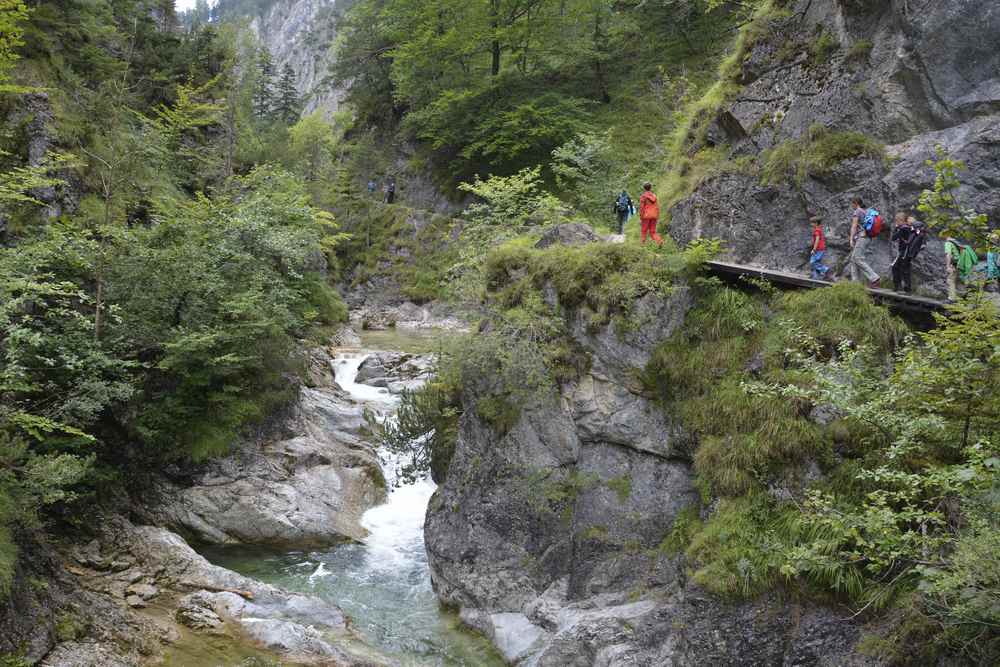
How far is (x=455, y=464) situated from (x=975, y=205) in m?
9.89

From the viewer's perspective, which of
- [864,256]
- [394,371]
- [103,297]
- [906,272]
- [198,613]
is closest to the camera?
[198,613]

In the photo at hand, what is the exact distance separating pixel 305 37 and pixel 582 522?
112775 mm

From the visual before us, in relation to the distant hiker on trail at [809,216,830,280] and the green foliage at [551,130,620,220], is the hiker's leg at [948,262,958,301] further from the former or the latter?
the green foliage at [551,130,620,220]

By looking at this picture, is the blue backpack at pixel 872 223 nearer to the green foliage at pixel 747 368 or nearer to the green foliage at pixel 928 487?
the green foliage at pixel 747 368

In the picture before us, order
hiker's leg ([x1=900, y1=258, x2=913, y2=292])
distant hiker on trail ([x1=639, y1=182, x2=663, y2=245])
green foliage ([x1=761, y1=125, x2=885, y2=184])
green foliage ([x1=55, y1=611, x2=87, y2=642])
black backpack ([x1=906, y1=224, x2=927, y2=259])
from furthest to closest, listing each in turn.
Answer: distant hiker on trail ([x1=639, y1=182, x2=663, y2=245]), green foliage ([x1=761, y1=125, x2=885, y2=184]), hiker's leg ([x1=900, y1=258, x2=913, y2=292]), black backpack ([x1=906, y1=224, x2=927, y2=259]), green foliage ([x1=55, y1=611, x2=87, y2=642])

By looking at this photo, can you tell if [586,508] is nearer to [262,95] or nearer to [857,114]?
[857,114]

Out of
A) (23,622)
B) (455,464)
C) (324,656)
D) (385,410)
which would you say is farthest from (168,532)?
(385,410)

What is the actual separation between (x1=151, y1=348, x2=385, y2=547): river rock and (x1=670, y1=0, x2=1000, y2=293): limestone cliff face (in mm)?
9723

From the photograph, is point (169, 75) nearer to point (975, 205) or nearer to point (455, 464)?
point (455, 464)

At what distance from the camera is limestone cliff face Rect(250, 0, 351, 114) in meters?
91.3

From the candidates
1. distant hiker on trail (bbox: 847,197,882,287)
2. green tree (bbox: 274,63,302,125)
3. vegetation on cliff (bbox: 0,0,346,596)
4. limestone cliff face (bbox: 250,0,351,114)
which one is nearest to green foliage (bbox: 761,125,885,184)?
distant hiker on trail (bbox: 847,197,882,287)

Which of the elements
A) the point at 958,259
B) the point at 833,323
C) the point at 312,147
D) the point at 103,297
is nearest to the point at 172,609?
the point at 103,297

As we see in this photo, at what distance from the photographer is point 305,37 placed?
102 metres

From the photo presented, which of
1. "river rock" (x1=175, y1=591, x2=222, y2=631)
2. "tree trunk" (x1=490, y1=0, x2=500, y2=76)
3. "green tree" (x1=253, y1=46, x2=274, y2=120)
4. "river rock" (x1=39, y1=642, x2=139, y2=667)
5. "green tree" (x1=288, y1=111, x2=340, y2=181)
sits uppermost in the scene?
"green tree" (x1=253, y1=46, x2=274, y2=120)
